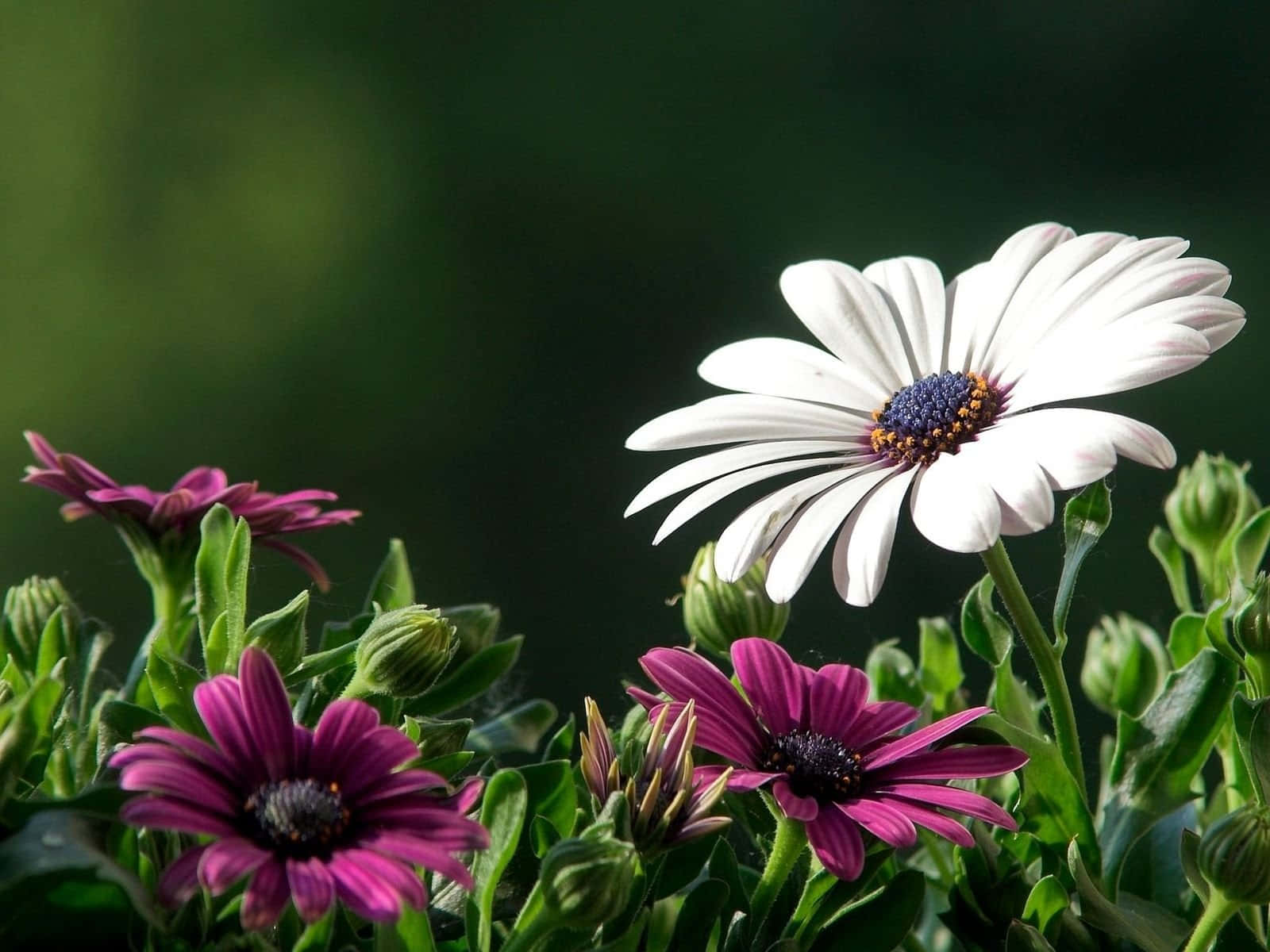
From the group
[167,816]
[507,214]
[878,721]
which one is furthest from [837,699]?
[507,214]

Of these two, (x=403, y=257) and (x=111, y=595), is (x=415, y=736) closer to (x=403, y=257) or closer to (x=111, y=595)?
(x=111, y=595)

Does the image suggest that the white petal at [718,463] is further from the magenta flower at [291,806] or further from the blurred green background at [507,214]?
the blurred green background at [507,214]

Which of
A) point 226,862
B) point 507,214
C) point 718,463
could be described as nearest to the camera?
point 226,862

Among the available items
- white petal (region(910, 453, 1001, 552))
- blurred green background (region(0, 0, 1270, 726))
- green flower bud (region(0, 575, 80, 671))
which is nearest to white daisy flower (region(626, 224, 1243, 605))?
white petal (region(910, 453, 1001, 552))

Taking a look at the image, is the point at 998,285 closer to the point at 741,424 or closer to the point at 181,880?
the point at 741,424

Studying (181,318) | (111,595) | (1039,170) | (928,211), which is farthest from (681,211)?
(111,595)

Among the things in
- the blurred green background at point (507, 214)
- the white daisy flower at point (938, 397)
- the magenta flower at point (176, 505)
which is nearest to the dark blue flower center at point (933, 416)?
the white daisy flower at point (938, 397)
